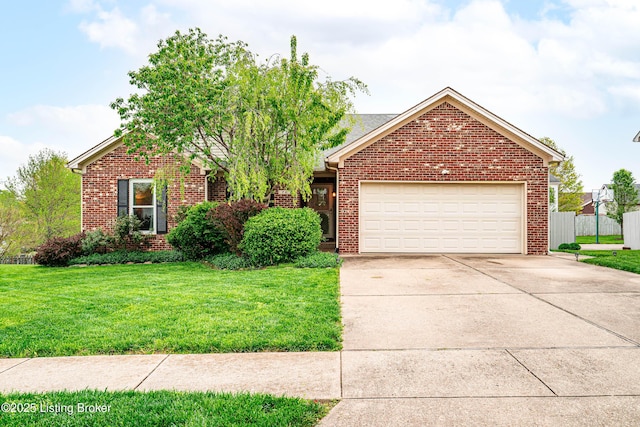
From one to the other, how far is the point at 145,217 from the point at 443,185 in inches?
404

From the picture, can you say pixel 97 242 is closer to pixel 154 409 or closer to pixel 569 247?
pixel 154 409

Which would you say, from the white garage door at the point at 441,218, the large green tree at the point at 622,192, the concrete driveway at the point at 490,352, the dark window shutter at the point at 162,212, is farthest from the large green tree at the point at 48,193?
the large green tree at the point at 622,192

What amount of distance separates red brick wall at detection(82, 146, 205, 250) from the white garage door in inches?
241

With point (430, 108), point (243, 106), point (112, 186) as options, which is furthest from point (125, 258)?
point (430, 108)

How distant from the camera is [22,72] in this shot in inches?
588

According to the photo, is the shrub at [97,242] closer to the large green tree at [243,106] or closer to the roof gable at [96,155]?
the roof gable at [96,155]

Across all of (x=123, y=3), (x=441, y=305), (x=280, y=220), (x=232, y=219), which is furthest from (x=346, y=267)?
(x=123, y=3)

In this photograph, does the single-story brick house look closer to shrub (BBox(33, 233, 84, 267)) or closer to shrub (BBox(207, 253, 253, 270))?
shrub (BBox(207, 253, 253, 270))

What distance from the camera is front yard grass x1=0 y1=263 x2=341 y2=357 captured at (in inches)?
159

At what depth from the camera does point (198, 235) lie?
461 inches

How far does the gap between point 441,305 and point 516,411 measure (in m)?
3.04

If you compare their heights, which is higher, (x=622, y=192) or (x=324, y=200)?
(x=622, y=192)

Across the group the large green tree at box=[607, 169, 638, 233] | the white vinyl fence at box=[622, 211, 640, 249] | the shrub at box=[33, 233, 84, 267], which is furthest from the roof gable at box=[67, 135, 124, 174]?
the large green tree at box=[607, 169, 638, 233]

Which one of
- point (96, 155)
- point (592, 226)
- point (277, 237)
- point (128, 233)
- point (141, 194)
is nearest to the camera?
point (277, 237)
